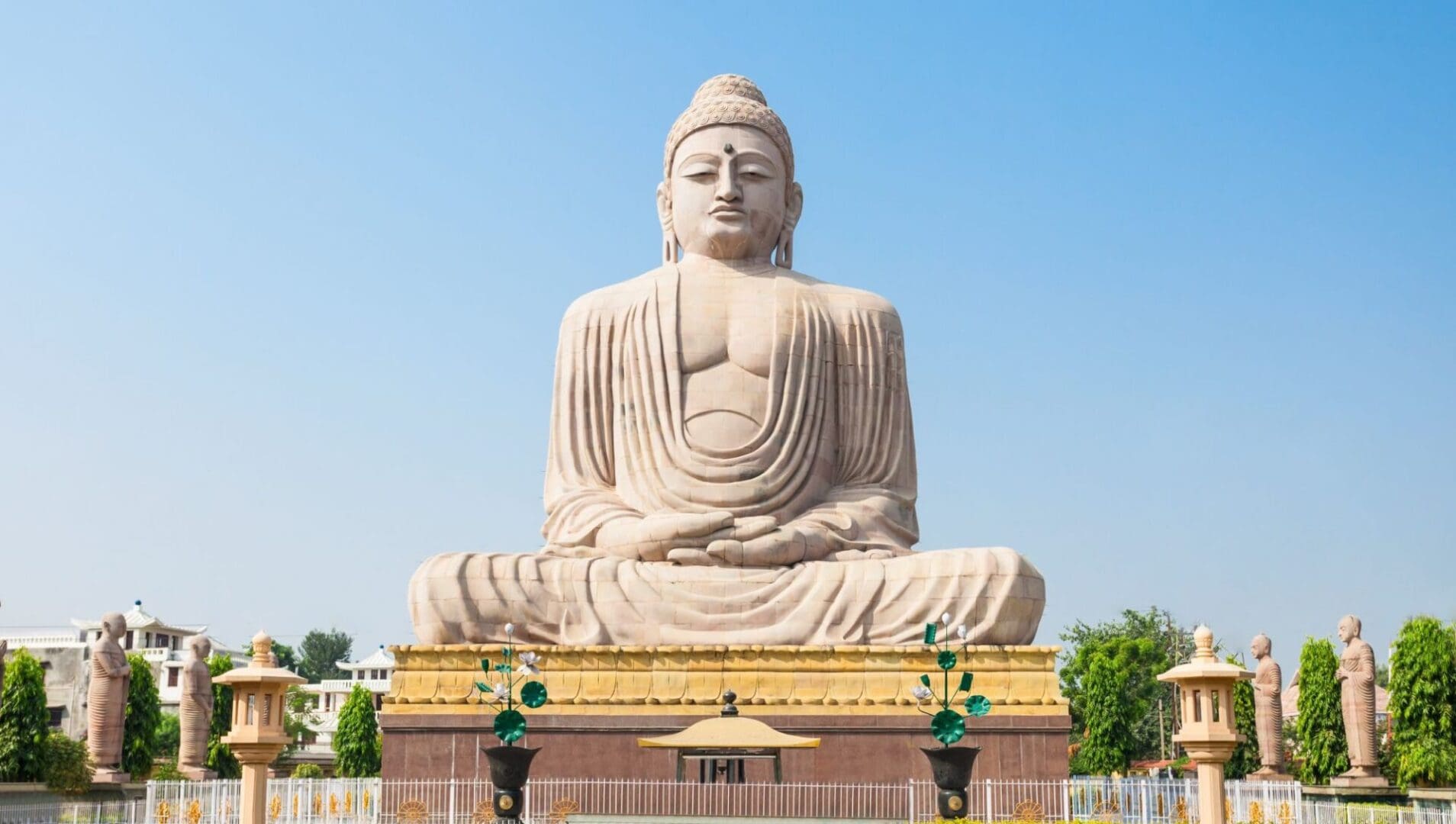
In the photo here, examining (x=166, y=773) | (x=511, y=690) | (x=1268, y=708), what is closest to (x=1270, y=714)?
(x=1268, y=708)

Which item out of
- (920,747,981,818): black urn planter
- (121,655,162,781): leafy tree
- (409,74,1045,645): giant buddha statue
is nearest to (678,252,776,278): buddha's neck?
(409,74,1045,645): giant buddha statue

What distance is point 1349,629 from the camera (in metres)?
19.4

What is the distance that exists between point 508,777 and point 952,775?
3009mm

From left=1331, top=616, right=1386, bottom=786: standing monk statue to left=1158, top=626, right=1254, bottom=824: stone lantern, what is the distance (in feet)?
28.8

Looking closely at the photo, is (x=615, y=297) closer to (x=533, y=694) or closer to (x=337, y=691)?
(x=533, y=694)

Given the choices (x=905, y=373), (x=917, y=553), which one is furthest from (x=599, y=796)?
(x=905, y=373)

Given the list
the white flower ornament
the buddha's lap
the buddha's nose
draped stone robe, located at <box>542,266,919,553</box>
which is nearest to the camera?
the white flower ornament

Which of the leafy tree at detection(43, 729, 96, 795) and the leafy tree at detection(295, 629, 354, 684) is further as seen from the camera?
the leafy tree at detection(295, 629, 354, 684)

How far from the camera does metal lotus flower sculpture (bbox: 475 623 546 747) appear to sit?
11.6 metres

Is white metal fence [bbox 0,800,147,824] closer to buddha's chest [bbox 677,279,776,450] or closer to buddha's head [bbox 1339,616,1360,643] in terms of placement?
buddha's chest [bbox 677,279,776,450]

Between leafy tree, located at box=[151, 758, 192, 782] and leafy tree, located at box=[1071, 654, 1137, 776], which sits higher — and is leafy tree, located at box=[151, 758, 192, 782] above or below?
below

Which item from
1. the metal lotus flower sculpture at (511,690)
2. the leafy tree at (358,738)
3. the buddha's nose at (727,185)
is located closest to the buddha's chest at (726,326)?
the buddha's nose at (727,185)

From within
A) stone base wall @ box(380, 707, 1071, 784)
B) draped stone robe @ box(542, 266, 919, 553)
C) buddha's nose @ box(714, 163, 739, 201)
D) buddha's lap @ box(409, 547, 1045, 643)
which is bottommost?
stone base wall @ box(380, 707, 1071, 784)

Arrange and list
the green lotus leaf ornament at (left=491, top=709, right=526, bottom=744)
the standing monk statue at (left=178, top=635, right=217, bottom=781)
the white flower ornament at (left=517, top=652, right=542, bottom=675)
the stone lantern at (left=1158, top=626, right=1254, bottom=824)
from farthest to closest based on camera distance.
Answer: the standing monk statue at (left=178, top=635, right=217, bottom=781) < the white flower ornament at (left=517, top=652, right=542, bottom=675) < the green lotus leaf ornament at (left=491, top=709, right=526, bottom=744) < the stone lantern at (left=1158, top=626, right=1254, bottom=824)
